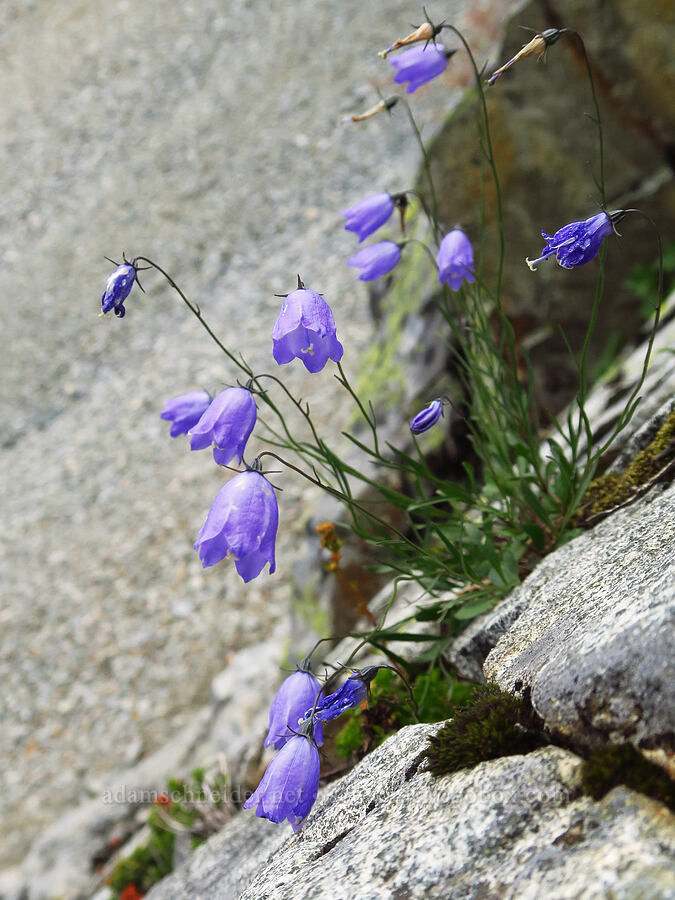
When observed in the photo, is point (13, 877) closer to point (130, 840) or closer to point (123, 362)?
point (130, 840)

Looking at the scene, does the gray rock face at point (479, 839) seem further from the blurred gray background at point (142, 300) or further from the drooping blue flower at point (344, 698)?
the blurred gray background at point (142, 300)

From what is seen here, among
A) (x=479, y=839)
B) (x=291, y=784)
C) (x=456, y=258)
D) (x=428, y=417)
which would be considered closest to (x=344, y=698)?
(x=291, y=784)

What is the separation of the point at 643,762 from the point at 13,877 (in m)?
5.35

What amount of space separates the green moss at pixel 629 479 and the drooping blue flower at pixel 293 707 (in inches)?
46.4

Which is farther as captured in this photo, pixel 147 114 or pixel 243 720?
pixel 147 114

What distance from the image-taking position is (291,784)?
1.69 m

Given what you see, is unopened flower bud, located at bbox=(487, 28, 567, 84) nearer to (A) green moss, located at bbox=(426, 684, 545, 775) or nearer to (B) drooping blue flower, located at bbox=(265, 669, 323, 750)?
(A) green moss, located at bbox=(426, 684, 545, 775)

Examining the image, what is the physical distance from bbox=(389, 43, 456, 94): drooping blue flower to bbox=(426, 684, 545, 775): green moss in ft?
6.95

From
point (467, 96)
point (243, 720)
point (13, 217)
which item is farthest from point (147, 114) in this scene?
point (243, 720)

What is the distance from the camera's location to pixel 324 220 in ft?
32.2

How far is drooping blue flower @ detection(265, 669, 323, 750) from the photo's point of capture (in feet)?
6.12

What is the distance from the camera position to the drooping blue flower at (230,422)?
1.87m

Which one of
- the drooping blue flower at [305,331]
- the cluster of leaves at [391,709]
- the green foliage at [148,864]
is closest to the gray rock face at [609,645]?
the cluster of leaves at [391,709]

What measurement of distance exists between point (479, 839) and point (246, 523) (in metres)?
0.82
